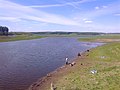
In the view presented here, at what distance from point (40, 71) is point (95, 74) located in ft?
37.1

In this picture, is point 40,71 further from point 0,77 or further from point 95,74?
point 95,74

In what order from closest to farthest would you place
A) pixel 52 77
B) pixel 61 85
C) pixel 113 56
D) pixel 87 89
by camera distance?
1. pixel 87 89
2. pixel 61 85
3. pixel 52 77
4. pixel 113 56

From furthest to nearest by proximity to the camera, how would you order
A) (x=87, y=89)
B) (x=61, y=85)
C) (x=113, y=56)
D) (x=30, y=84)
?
(x=113, y=56) → (x=30, y=84) → (x=61, y=85) → (x=87, y=89)

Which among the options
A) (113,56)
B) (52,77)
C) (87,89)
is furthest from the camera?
(113,56)

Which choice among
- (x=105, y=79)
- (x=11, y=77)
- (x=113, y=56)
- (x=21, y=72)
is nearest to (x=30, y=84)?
(x=11, y=77)

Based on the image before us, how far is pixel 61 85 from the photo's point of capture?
89.5 feet

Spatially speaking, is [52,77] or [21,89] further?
[52,77]

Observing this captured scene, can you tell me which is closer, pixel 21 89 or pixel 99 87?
pixel 99 87

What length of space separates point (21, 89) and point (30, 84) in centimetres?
239

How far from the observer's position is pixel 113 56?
50688mm

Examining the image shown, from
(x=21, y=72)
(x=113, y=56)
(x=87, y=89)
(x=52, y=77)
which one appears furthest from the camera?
(x=113, y=56)

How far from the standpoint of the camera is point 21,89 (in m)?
Answer: 28.1

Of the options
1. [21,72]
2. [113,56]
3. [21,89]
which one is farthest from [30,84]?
[113,56]

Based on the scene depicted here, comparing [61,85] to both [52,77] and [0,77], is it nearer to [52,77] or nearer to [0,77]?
[52,77]
